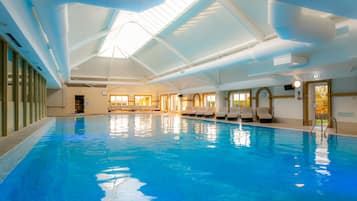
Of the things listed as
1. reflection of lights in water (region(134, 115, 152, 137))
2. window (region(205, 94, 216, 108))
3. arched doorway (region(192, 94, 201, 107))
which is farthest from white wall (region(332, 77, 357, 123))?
arched doorway (region(192, 94, 201, 107))

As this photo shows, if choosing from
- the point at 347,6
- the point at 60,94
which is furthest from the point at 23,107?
the point at 60,94

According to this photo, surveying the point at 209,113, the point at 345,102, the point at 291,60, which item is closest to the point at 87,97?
the point at 209,113

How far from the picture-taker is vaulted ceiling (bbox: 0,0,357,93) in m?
4.30

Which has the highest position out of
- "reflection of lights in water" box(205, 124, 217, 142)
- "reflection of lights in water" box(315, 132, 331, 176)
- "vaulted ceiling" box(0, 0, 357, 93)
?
"vaulted ceiling" box(0, 0, 357, 93)

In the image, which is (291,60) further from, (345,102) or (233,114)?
(233,114)

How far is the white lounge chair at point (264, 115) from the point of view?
12930mm

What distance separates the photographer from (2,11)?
360 cm

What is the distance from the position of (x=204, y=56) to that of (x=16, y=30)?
1089cm

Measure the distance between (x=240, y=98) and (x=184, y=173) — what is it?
1362cm

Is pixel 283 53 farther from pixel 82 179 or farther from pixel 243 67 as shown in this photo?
pixel 243 67

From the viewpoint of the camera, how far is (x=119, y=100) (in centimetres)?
2923

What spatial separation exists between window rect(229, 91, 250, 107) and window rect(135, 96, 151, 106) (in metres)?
15.2

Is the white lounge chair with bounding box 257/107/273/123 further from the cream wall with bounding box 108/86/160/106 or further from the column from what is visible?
the cream wall with bounding box 108/86/160/106

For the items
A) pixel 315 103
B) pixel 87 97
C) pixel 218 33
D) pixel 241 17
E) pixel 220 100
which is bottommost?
pixel 315 103
